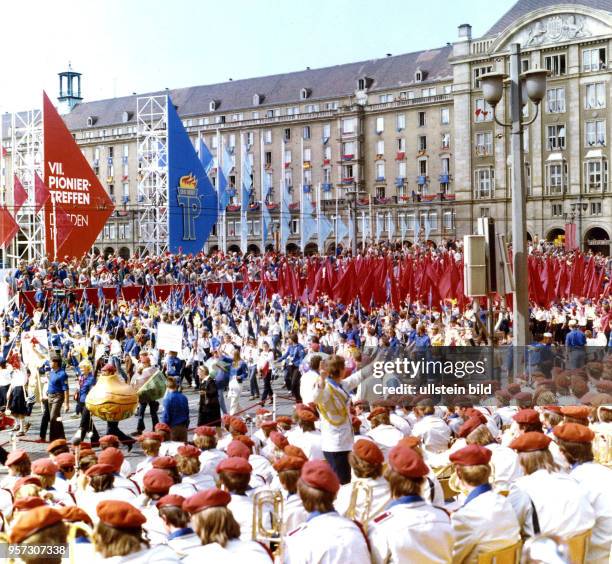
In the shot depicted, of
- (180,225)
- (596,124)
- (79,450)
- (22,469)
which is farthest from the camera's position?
(596,124)

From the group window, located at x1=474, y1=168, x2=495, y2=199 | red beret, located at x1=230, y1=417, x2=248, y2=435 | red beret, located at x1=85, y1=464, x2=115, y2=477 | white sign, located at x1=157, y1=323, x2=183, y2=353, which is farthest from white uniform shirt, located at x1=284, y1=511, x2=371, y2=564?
window, located at x1=474, y1=168, x2=495, y2=199

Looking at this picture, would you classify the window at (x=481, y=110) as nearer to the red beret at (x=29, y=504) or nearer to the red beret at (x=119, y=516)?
the red beret at (x=29, y=504)

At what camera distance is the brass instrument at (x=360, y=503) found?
6158 millimetres

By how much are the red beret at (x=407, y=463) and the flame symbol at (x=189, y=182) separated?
37751 millimetres

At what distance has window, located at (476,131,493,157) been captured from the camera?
74750 millimetres

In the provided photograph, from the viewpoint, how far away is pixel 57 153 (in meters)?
36.2

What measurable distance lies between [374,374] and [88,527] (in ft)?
20.8

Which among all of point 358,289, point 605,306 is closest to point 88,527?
Result: point 605,306

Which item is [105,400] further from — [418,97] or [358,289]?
[418,97]

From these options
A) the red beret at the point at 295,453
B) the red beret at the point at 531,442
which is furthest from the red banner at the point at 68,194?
the red beret at the point at 531,442

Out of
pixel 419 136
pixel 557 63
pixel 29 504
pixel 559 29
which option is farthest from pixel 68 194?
pixel 419 136

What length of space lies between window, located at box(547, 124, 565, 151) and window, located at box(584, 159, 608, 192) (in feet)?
Result: 9.11

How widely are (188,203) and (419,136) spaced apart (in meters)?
45.4

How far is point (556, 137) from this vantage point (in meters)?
72.8
